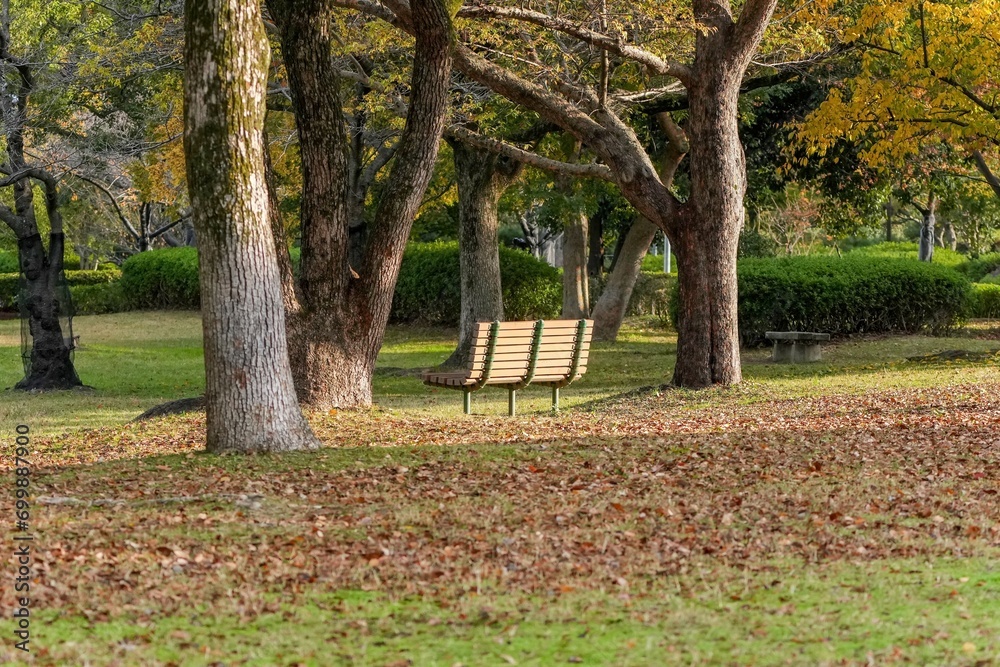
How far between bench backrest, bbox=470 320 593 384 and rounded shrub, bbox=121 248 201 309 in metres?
22.1

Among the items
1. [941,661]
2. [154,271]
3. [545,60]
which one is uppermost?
[545,60]

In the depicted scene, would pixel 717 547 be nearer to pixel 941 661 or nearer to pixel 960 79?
pixel 941 661

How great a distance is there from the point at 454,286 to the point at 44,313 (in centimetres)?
1148

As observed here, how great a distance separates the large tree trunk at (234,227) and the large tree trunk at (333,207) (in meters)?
2.84

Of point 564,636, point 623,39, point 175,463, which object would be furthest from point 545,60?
point 564,636

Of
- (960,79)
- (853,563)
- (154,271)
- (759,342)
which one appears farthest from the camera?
(154,271)

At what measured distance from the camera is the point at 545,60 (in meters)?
17.8

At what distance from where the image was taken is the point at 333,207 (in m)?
12.0

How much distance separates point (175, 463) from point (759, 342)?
15.4 meters

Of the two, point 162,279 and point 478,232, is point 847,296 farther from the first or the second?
point 162,279

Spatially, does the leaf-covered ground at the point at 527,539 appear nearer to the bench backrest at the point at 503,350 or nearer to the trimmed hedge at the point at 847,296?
the bench backrest at the point at 503,350

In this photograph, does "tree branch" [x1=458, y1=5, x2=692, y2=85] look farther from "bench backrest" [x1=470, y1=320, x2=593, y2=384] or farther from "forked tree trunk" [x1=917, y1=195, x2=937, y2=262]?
"forked tree trunk" [x1=917, y1=195, x2=937, y2=262]

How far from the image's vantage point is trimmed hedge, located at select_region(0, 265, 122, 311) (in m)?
38.8

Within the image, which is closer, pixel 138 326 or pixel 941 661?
pixel 941 661
